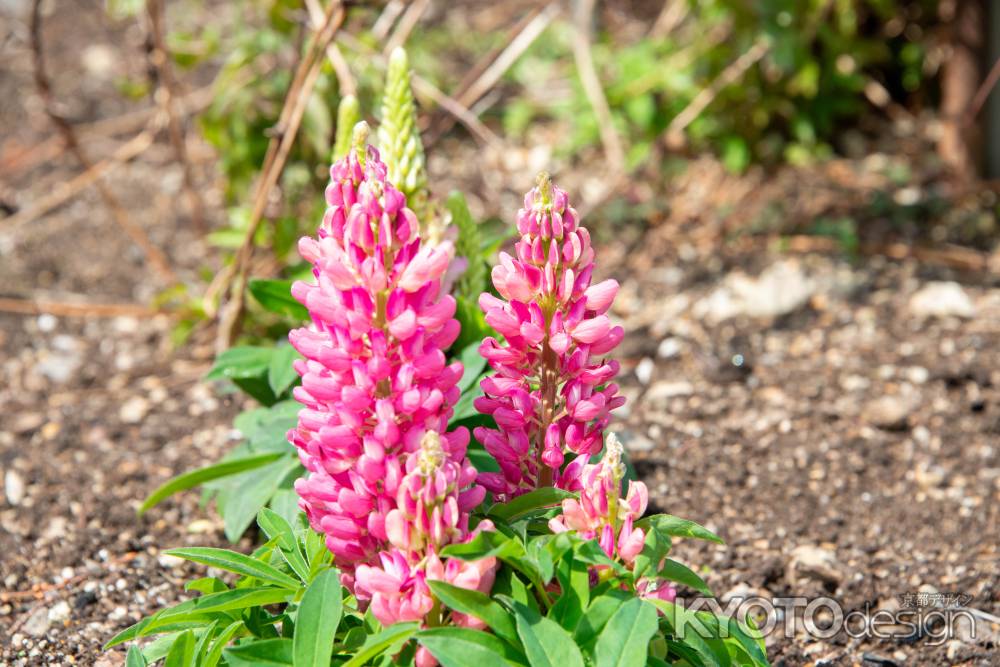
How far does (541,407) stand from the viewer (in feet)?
5.75

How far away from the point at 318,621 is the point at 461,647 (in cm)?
21

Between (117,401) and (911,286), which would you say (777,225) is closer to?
(911,286)

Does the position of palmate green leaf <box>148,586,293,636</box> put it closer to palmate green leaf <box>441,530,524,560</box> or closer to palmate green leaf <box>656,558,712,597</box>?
palmate green leaf <box>441,530,524,560</box>

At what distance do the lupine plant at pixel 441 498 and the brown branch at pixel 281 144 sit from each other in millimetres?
1534

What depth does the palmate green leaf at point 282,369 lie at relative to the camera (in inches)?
90.7

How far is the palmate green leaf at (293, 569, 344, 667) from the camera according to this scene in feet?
5.02

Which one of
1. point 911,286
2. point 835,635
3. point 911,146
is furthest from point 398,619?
point 911,146

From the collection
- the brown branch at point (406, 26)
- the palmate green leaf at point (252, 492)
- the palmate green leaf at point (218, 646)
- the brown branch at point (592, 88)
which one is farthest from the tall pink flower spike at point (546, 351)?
the brown branch at point (592, 88)

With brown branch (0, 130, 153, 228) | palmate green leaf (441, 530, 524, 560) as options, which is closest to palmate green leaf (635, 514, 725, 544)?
palmate green leaf (441, 530, 524, 560)

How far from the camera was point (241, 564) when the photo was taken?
1713 millimetres

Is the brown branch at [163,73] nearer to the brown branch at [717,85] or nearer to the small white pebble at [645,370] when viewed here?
the small white pebble at [645,370]

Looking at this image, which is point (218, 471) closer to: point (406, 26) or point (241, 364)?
point (241, 364)

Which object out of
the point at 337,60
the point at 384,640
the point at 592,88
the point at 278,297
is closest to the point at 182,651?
the point at 384,640

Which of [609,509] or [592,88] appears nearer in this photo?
[609,509]
